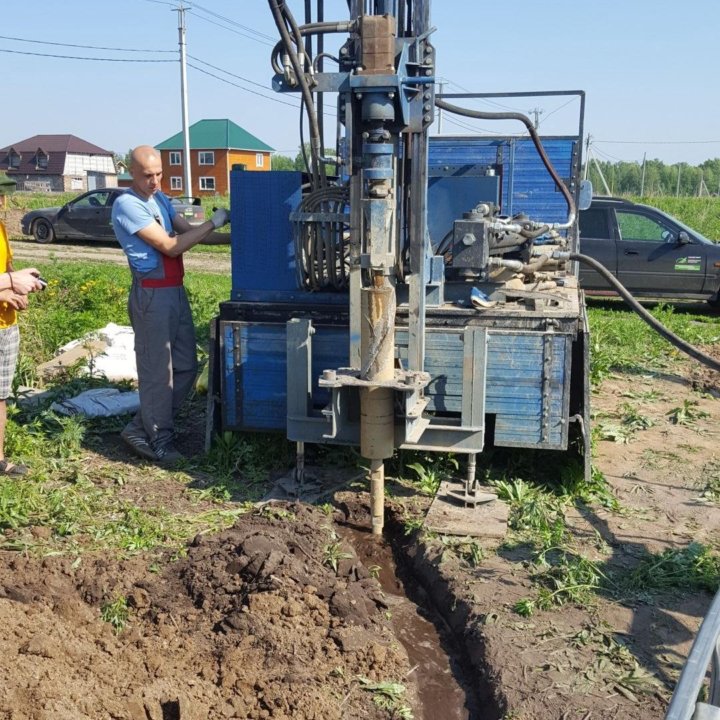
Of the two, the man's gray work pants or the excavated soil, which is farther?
the man's gray work pants

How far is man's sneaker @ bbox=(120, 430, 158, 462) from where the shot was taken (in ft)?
20.0

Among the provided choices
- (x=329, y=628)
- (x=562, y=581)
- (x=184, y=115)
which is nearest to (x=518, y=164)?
(x=562, y=581)

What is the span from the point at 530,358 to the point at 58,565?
2941mm

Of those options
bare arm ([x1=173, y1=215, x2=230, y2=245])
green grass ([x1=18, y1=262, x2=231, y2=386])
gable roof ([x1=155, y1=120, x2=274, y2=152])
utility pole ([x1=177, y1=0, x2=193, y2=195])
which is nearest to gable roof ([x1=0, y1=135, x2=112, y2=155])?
gable roof ([x1=155, y1=120, x2=274, y2=152])

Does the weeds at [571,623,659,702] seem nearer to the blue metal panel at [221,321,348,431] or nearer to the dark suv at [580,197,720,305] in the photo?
the blue metal panel at [221,321,348,431]

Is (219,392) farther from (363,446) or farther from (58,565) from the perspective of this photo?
(58,565)

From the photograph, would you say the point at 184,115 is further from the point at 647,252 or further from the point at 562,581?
the point at 562,581

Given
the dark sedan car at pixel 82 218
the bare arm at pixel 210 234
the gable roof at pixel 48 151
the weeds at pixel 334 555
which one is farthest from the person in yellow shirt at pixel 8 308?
the gable roof at pixel 48 151

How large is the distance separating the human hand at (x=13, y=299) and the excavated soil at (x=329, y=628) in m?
1.46

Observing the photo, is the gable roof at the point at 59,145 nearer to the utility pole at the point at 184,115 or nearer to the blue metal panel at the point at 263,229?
the utility pole at the point at 184,115

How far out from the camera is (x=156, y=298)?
5.88 meters

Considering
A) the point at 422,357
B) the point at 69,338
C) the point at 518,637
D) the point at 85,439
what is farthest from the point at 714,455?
the point at 69,338

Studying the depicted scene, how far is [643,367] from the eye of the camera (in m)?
8.99

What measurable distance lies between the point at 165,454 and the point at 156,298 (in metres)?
1.09
